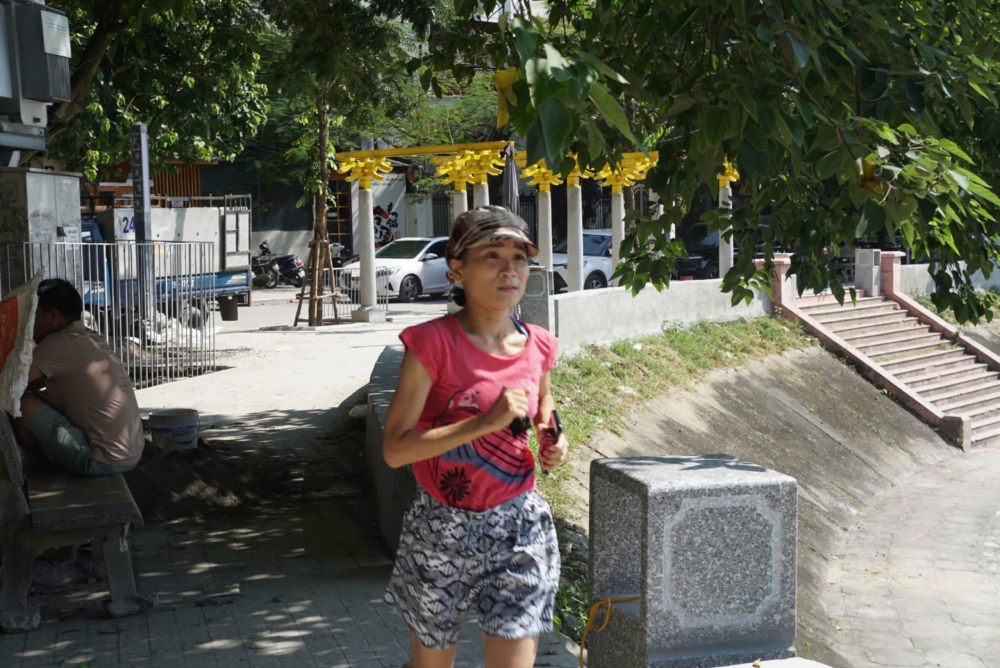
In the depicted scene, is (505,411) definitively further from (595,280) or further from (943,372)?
(595,280)

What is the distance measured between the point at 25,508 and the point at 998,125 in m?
5.08

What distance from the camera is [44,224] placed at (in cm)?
975

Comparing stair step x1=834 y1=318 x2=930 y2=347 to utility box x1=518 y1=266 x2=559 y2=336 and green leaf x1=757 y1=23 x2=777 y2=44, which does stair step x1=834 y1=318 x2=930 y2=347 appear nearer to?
utility box x1=518 y1=266 x2=559 y2=336

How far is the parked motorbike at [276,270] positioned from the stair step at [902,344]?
614 inches

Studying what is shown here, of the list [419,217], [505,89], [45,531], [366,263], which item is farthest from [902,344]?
[419,217]

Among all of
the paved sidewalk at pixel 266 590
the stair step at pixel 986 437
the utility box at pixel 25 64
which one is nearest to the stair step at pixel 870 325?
the stair step at pixel 986 437

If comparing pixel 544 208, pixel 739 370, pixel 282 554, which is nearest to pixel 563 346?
pixel 739 370

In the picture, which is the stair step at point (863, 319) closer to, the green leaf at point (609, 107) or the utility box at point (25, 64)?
the utility box at point (25, 64)

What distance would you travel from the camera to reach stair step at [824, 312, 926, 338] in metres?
21.3

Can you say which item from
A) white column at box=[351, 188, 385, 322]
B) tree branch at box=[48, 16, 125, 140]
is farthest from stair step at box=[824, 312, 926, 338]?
tree branch at box=[48, 16, 125, 140]

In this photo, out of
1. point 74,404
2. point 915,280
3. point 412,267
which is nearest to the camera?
point 74,404

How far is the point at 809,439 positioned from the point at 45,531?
12401mm

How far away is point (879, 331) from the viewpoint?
21922mm

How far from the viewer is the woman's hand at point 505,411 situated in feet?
10.7
